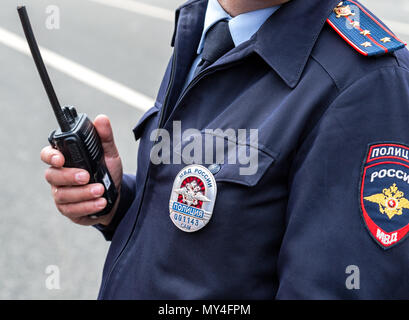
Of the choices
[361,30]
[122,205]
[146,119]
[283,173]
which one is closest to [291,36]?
[361,30]

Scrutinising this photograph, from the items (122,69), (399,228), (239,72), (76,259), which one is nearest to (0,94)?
(122,69)

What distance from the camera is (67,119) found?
1.48 metres

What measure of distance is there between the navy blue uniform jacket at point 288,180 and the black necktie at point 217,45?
0.09 meters

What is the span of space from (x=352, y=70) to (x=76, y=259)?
2.80 metres

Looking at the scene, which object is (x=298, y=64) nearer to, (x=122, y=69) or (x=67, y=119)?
(x=67, y=119)

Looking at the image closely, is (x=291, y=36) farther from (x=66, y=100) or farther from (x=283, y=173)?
(x=66, y=100)

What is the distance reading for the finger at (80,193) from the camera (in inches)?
59.2

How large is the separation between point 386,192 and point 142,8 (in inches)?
317

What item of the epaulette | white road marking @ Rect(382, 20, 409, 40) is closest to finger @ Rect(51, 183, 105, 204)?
the epaulette

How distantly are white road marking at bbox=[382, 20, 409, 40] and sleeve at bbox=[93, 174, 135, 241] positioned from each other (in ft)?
22.3

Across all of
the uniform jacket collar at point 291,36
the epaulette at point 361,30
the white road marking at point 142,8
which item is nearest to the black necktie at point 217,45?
the uniform jacket collar at point 291,36

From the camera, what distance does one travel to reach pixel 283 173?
3.76ft

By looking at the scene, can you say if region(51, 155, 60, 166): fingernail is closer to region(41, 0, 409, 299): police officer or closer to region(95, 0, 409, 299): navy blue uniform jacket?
region(41, 0, 409, 299): police officer

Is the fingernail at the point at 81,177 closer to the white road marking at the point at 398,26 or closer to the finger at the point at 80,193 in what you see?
the finger at the point at 80,193
